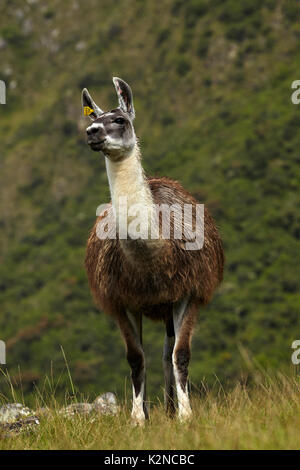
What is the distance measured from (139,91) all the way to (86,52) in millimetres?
9865

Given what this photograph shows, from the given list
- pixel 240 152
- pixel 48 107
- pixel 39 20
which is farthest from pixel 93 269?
pixel 39 20

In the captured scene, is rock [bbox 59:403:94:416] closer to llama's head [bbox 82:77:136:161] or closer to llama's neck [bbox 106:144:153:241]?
llama's neck [bbox 106:144:153:241]

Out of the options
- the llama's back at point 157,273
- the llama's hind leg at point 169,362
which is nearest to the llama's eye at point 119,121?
the llama's back at point 157,273

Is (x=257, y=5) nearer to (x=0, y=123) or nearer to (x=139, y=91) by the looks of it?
(x=139, y=91)

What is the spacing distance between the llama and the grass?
0.41 m

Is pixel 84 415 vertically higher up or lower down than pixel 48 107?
lower down

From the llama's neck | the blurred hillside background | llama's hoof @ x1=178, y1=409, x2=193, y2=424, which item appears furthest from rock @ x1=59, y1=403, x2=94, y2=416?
the blurred hillside background

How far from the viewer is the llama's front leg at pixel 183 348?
23.5 ft

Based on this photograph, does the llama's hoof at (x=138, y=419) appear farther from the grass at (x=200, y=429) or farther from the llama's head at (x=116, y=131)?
the llama's head at (x=116, y=131)

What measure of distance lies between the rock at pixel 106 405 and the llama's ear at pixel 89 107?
2.73 meters

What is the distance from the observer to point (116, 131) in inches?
271

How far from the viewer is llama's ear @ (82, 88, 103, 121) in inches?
292
